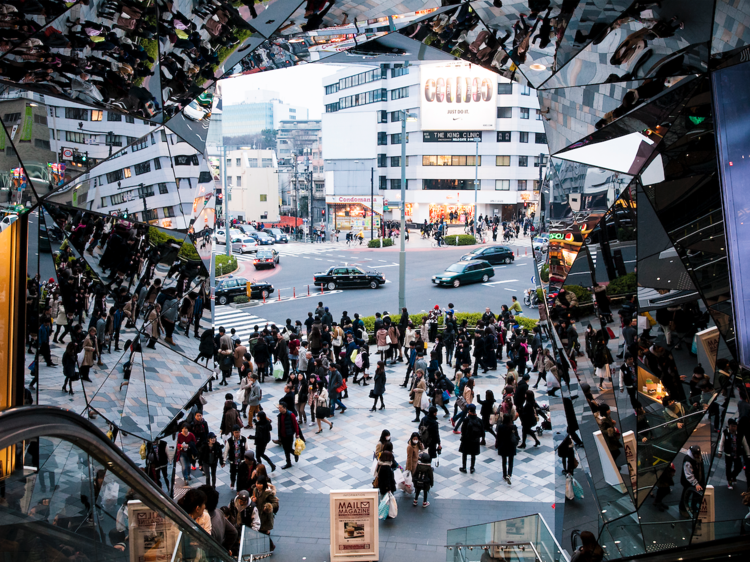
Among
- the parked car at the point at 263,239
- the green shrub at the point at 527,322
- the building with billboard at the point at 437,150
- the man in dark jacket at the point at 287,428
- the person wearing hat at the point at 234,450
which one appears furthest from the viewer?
the building with billboard at the point at 437,150

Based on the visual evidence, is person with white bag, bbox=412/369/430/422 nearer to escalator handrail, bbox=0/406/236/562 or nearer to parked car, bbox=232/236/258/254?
escalator handrail, bbox=0/406/236/562

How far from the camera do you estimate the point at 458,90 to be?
175 feet

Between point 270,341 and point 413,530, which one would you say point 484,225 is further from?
point 413,530

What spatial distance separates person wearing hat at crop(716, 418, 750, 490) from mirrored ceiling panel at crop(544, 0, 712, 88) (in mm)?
3089

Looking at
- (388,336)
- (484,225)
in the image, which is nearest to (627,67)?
(388,336)

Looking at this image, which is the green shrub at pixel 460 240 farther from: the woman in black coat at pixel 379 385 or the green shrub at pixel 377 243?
the woman in black coat at pixel 379 385

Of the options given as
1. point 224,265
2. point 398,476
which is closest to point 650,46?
point 398,476

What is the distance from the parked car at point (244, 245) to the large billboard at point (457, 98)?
1787 cm

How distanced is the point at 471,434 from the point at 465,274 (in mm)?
20090

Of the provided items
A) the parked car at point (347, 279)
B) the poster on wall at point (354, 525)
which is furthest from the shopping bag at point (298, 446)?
the parked car at point (347, 279)

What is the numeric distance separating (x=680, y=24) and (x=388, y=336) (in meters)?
14.0

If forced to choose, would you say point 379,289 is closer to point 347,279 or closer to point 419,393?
point 347,279

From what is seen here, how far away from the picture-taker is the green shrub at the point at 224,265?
36281 mm

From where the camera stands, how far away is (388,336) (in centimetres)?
1906
